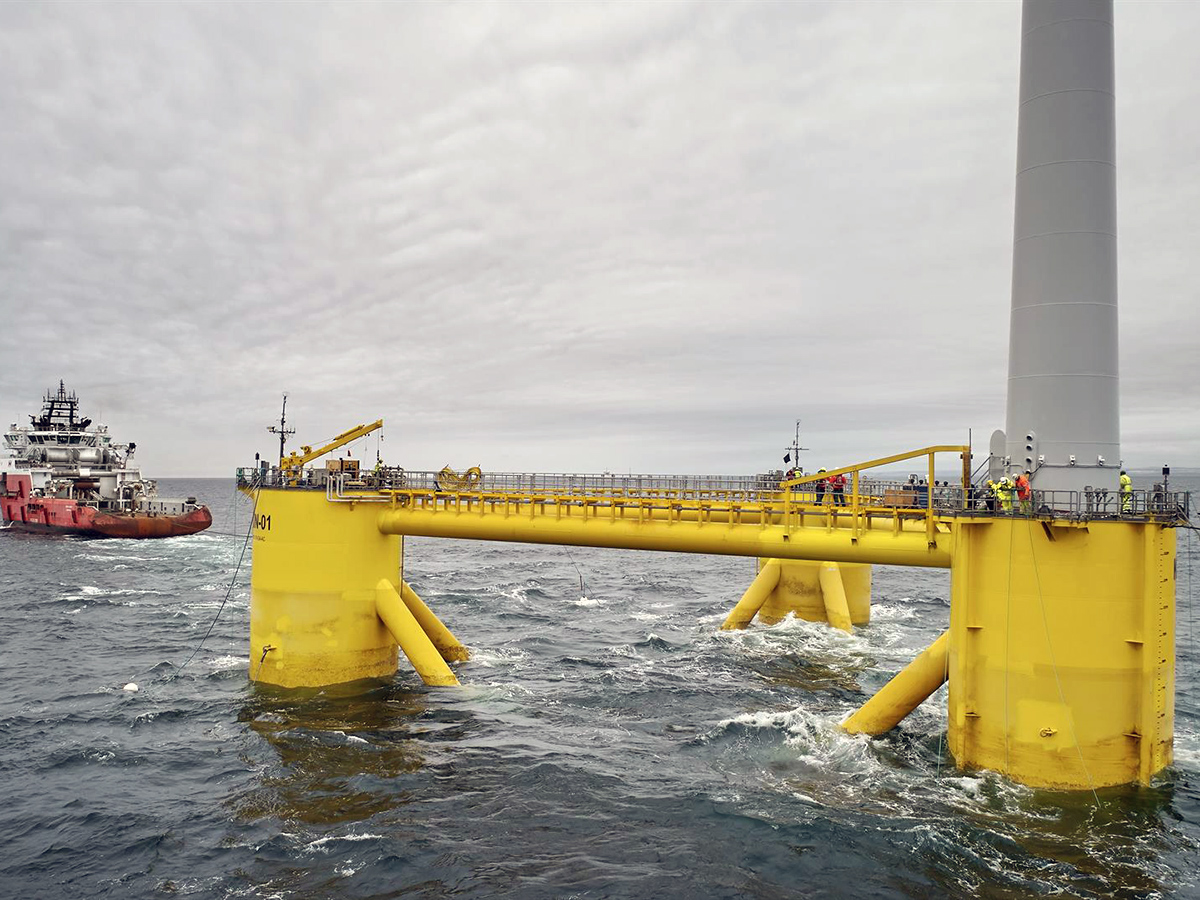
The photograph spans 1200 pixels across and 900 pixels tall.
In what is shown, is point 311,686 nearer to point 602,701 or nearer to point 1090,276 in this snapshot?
point 602,701

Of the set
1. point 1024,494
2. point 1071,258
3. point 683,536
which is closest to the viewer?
point 1024,494

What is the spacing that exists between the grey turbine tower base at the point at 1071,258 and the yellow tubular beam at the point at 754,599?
24.2 meters

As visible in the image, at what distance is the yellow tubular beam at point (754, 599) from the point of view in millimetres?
44469

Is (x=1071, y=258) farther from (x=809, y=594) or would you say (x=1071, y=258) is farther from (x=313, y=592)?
(x=809, y=594)

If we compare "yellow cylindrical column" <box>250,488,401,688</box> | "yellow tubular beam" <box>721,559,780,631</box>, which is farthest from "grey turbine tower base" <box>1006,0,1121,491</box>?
"yellow tubular beam" <box>721,559,780,631</box>

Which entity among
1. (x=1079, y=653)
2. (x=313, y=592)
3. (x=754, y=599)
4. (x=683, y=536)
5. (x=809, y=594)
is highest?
(x=683, y=536)

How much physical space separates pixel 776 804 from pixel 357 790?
11.3m

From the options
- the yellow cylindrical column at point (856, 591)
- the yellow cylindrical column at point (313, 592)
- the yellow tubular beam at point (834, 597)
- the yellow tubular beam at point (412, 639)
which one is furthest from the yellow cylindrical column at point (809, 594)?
the yellow cylindrical column at point (313, 592)

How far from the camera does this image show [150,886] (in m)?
17.4

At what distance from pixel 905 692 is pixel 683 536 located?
8065 millimetres

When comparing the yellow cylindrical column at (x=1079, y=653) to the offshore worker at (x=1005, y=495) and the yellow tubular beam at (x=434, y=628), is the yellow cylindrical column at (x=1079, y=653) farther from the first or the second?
the yellow tubular beam at (x=434, y=628)

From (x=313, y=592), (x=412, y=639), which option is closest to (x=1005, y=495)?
(x=412, y=639)

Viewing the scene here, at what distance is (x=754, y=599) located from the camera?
147ft

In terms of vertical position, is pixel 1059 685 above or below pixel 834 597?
above
